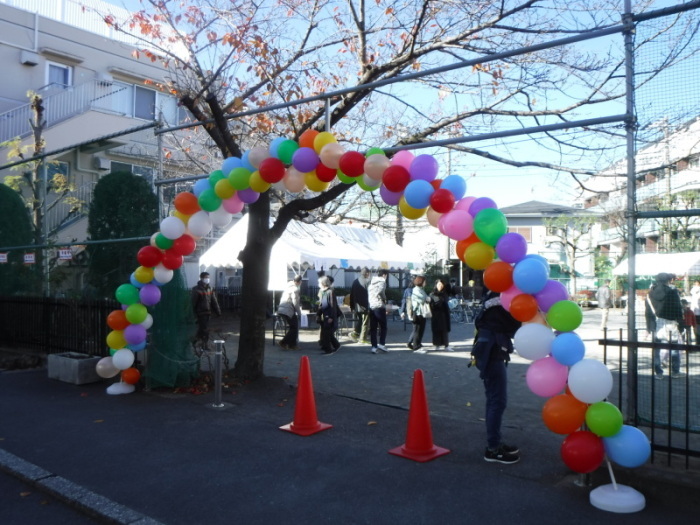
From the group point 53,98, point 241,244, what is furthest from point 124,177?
point 53,98

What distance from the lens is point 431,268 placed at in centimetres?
2642

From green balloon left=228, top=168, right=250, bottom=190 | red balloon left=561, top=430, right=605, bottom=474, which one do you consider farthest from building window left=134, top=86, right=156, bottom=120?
red balloon left=561, top=430, right=605, bottom=474

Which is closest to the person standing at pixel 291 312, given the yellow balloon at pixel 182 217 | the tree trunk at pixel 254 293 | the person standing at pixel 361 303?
the person standing at pixel 361 303

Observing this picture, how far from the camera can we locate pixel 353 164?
6.20m

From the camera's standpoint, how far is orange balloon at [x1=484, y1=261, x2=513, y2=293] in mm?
5047

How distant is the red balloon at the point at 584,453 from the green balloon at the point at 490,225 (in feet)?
5.92

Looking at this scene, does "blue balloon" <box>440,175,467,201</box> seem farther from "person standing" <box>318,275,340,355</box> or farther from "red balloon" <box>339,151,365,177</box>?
"person standing" <box>318,275,340,355</box>

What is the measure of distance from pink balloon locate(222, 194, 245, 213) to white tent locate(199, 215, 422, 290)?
26.9 ft

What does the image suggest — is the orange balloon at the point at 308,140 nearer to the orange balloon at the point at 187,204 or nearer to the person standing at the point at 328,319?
the orange balloon at the point at 187,204

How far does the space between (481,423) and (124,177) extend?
10487 mm

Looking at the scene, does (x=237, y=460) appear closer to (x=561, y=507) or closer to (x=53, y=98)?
(x=561, y=507)

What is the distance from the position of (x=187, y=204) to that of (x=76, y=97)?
604 inches

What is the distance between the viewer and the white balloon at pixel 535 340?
4738mm

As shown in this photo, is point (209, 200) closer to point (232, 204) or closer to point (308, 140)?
point (232, 204)
